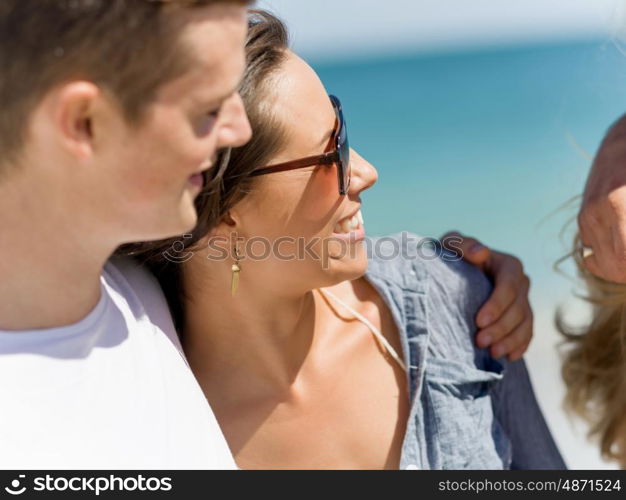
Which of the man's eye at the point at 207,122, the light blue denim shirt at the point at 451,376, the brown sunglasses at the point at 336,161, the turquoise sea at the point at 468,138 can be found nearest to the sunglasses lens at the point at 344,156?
the brown sunglasses at the point at 336,161

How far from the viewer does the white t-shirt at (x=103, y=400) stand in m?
1.56


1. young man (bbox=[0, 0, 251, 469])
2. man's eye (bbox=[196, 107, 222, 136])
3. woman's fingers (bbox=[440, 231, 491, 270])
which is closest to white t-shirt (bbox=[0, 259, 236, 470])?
young man (bbox=[0, 0, 251, 469])

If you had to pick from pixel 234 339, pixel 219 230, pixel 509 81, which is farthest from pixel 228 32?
pixel 509 81

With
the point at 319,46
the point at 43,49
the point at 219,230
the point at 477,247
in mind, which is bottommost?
the point at 319,46

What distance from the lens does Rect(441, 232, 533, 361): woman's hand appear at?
2.49m

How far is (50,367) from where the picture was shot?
1621 millimetres

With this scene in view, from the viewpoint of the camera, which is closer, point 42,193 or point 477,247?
point 42,193

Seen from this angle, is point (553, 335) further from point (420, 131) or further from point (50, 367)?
point (50, 367)

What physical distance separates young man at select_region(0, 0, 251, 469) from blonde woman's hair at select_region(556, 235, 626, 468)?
1494 mm

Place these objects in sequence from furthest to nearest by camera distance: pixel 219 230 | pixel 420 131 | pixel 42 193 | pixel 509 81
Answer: pixel 509 81 → pixel 420 131 → pixel 219 230 → pixel 42 193

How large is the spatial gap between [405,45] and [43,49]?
8351 mm

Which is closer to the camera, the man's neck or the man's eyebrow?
the man's neck

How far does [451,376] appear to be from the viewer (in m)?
2.40

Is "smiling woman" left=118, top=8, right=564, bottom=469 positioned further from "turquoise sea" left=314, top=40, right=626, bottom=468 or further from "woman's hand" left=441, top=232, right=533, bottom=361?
"turquoise sea" left=314, top=40, right=626, bottom=468
